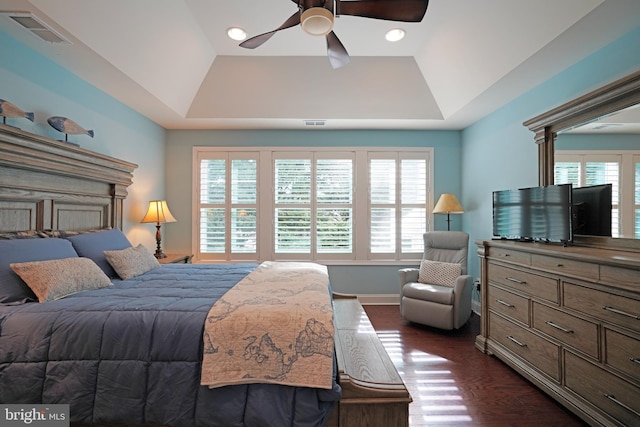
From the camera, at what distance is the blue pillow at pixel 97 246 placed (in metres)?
2.34

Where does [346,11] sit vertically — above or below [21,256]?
above

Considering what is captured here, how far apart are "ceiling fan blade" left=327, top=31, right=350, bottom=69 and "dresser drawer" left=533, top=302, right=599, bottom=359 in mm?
2396

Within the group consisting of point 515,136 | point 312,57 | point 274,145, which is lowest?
point 515,136

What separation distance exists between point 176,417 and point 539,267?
2549 millimetres

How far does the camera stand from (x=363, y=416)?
1498 mm

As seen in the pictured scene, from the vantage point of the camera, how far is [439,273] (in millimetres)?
3566

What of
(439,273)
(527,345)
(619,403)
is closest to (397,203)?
(439,273)

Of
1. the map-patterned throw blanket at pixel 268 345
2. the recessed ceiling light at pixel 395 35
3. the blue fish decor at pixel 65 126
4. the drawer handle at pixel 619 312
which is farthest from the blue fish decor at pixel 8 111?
the drawer handle at pixel 619 312

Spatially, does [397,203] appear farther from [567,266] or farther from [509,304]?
[567,266]

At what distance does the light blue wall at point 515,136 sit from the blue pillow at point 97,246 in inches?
158

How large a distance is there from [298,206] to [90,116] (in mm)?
2598

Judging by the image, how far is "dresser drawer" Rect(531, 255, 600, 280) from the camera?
179 centimetres

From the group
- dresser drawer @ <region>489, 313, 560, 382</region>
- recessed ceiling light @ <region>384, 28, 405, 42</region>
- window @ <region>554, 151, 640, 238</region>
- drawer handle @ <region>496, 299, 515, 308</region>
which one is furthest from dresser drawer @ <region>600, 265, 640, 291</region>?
recessed ceiling light @ <region>384, 28, 405, 42</region>

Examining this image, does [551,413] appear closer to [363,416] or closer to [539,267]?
[539,267]
